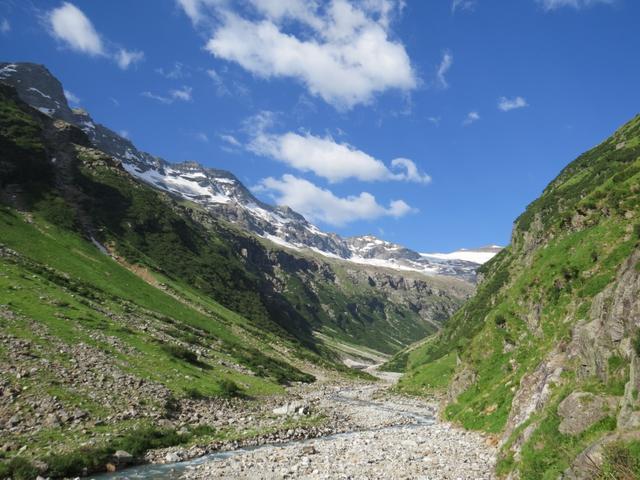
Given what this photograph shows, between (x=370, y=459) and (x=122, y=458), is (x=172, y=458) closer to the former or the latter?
(x=122, y=458)

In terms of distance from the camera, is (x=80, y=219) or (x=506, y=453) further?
(x=80, y=219)

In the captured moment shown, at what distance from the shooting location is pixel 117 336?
187ft

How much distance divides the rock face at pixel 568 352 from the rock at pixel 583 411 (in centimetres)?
5

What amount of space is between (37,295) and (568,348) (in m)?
65.3

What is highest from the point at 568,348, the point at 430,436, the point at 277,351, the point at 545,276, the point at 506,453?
the point at 545,276

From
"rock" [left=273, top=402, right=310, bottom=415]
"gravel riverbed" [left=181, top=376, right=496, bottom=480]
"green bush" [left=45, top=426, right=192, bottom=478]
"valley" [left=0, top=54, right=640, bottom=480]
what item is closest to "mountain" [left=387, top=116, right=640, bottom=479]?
"valley" [left=0, top=54, right=640, bottom=480]

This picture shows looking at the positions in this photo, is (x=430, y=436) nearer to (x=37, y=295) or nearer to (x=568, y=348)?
(x=568, y=348)

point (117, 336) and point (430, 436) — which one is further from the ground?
point (430, 436)

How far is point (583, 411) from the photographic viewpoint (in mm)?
19156

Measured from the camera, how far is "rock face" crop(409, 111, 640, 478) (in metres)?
18.5

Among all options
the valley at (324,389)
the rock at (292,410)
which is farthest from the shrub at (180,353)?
the rock at (292,410)

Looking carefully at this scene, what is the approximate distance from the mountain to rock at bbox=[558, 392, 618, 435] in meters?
0.05

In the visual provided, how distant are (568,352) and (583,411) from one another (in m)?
7.80

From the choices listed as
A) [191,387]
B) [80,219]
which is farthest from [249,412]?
[80,219]
